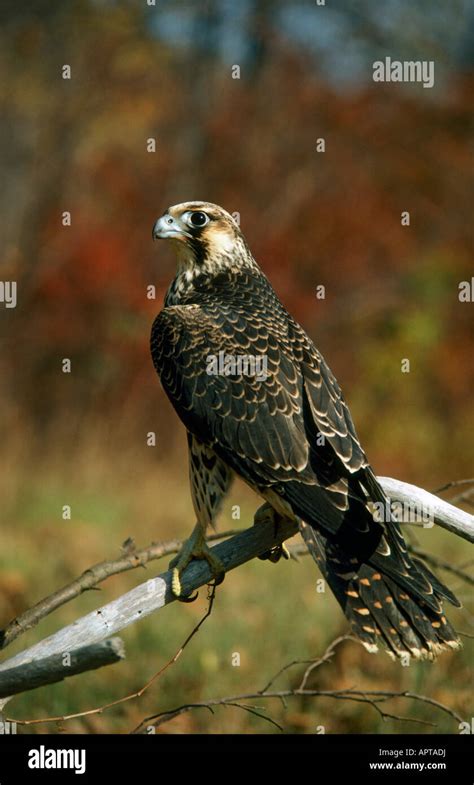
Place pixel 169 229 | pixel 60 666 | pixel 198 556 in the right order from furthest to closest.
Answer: pixel 169 229 < pixel 198 556 < pixel 60 666

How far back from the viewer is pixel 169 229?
4.17 metres

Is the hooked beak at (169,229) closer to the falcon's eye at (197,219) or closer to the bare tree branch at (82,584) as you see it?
the falcon's eye at (197,219)

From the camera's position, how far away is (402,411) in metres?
12.9

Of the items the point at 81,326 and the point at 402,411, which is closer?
the point at 81,326

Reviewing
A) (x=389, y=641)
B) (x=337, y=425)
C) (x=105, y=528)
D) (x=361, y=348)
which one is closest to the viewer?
(x=389, y=641)

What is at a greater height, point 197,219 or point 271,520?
point 197,219

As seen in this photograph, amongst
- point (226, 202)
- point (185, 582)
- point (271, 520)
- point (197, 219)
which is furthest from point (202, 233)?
point (226, 202)

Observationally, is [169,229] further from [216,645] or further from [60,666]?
[216,645]

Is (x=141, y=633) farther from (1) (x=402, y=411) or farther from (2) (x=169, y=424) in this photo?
(1) (x=402, y=411)

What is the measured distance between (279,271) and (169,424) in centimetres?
244

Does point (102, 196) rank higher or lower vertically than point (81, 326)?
higher

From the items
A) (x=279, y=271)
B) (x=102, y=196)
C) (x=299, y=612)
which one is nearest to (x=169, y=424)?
(x=279, y=271)

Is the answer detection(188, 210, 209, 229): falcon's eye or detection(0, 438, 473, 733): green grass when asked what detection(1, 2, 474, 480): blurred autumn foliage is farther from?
detection(188, 210, 209, 229): falcon's eye

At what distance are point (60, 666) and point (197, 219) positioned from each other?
2318mm
